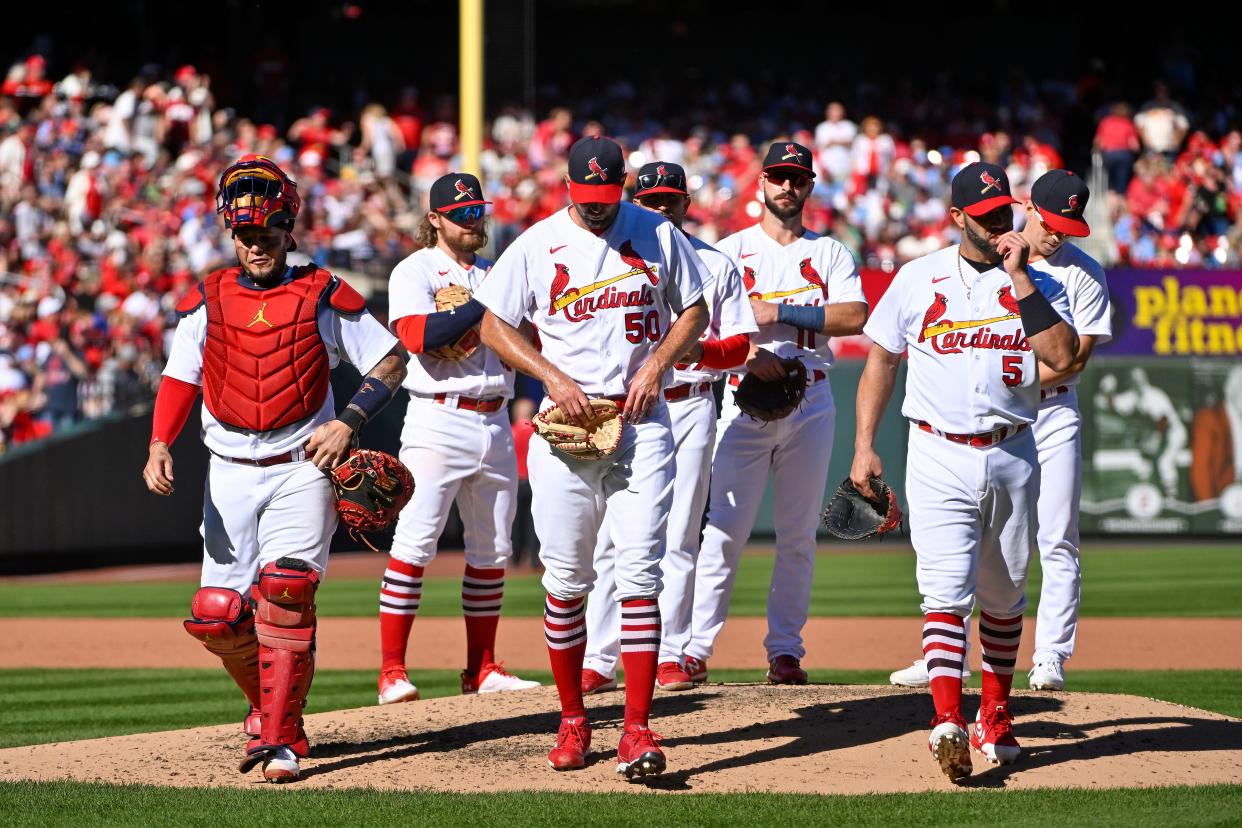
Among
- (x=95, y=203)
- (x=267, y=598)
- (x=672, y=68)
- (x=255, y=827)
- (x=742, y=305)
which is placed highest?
(x=672, y=68)

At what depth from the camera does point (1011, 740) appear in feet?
19.6

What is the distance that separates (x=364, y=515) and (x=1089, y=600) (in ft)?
31.0

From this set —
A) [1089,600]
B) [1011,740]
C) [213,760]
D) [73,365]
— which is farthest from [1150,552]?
[213,760]

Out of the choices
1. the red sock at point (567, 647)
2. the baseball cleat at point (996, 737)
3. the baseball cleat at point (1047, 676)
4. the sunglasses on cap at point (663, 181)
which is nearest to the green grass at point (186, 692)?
the baseball cleat at point (1047, 676)

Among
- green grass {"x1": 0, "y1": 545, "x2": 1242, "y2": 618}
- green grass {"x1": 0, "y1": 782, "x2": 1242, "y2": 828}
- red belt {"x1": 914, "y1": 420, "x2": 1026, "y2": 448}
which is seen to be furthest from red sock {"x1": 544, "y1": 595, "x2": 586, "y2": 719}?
green grass {"x1": 0, "y1": 545, "x2": 1242, "y2": 618}

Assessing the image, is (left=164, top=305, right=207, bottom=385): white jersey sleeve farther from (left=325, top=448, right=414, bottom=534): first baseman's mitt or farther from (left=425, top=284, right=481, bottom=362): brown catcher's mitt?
(left=425, top=284, right=481, bottom=362): brown catcher's mitt

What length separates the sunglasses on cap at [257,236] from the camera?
5863 mm

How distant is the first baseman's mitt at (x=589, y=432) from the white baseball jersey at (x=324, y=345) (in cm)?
72

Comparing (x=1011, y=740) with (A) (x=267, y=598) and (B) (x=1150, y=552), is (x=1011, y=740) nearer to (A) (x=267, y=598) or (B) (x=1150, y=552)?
(A) (x=267, y=598)

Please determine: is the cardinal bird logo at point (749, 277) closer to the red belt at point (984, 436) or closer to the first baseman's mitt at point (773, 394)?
the first baseman's mitt at point (773, 394)

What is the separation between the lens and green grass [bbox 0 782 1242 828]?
5.09 metres

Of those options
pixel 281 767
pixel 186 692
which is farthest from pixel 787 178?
pixel 186 692

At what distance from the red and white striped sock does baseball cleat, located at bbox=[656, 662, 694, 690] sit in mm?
1636

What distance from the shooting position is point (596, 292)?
5.92 meters
